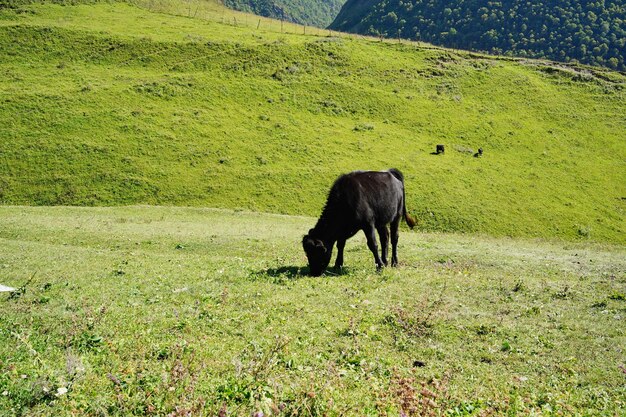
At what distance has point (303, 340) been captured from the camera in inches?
377

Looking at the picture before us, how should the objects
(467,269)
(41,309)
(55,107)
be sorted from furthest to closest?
(55,107) → (467,269) → (41,309)

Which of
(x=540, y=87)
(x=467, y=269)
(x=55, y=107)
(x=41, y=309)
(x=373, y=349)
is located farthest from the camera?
(x=540, y=87)

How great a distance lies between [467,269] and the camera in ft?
63.9

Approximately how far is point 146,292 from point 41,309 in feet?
9.67

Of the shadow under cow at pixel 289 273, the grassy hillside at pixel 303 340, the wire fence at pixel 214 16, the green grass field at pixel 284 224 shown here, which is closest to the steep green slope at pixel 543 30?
the wire fence at pixel 214 16

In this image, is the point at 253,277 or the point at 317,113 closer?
the point at 253,277

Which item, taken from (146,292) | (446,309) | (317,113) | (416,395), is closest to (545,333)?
(446,309)

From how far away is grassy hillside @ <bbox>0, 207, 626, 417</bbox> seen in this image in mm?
6598

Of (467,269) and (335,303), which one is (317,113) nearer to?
(467,269)

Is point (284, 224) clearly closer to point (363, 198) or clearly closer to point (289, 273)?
point (289, 273)

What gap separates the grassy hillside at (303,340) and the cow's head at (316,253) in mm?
573

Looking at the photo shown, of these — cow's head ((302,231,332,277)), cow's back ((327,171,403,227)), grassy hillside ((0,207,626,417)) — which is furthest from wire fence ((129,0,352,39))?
grassy hillside ((0,207,626,417))

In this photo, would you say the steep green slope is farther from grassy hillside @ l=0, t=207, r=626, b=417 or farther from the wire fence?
grassy hillside @ l=0, t=207, r=626, b=417

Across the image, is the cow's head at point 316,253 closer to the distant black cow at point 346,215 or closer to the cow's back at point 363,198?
the distant black cow at point 346,215
